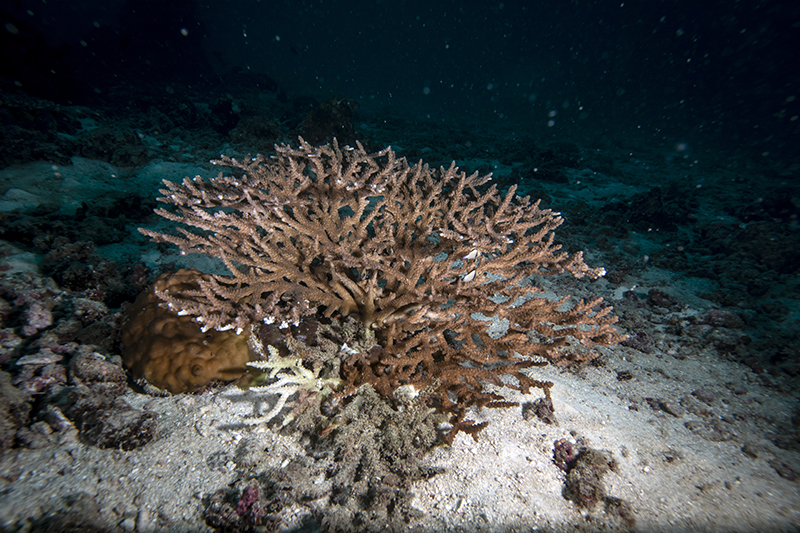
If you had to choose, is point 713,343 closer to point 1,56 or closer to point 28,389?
point 28,389

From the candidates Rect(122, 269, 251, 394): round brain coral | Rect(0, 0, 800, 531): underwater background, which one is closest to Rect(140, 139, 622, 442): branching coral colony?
Rect(122, 269, 251, 394): round brain coral

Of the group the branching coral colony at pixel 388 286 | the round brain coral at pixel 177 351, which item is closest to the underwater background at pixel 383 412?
the round brain coral at pixel 177 351

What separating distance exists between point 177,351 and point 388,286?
6.60ft

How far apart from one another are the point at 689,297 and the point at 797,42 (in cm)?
5310

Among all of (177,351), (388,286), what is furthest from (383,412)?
(177,351)

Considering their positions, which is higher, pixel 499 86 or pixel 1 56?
pixel 499 86

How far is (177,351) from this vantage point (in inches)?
107

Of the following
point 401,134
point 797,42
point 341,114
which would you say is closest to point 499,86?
point 797,42

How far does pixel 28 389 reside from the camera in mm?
2422

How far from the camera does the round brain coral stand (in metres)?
2.68

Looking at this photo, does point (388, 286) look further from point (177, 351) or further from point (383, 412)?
point (177, 351)

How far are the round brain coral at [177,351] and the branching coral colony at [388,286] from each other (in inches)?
8.7

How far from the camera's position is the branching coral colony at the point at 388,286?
9.00 feet

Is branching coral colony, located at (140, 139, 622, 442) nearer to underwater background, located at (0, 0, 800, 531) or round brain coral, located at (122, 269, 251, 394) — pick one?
round brain coral, located at (122, 269, 251, 394)
